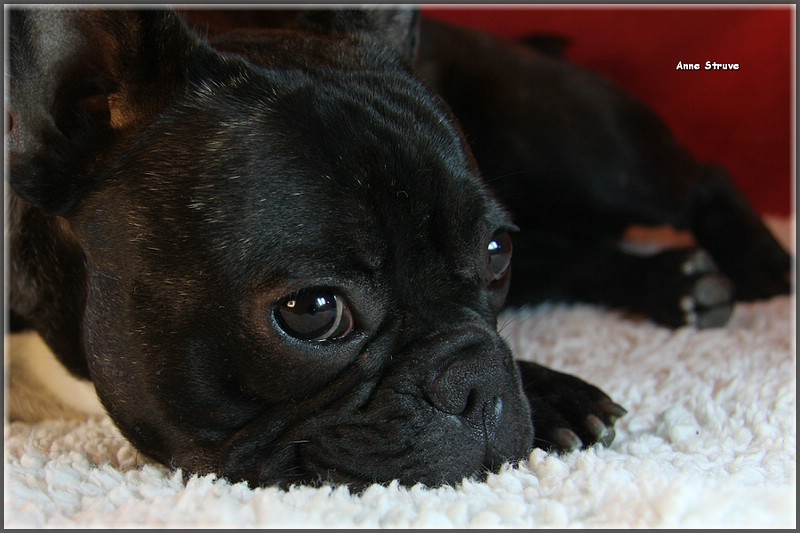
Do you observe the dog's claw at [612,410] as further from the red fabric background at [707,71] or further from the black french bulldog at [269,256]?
the red fabric background at [707,71]

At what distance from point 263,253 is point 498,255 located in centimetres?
40

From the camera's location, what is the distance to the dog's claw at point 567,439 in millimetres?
1208

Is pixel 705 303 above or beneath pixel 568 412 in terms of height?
beneath

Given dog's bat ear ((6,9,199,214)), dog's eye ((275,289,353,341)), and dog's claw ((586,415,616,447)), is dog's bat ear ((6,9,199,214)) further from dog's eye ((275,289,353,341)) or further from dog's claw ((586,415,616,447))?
dog's claw ((586,415,616,447))

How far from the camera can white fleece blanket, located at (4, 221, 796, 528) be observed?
0.89m

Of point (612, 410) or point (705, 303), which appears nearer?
point (612, 410)

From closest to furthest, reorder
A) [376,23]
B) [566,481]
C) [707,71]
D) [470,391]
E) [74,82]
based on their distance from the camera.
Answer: [566,481] → [470,391] → [74,82] → [376,23] → [707,71]

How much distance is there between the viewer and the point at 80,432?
130cm

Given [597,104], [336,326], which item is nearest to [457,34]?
[597,104]

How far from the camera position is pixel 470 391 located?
1.11 metres

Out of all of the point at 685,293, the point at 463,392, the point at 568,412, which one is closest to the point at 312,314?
the point at 463,392

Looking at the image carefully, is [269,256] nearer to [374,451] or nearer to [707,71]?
[374,451]

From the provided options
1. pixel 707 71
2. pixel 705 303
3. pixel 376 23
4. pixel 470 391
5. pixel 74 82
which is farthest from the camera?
pixel 707 71

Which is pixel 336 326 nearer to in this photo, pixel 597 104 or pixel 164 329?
pixel 164 329
